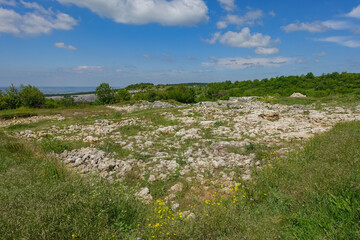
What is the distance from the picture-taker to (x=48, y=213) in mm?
2943

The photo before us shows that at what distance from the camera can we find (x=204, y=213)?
3.77 metres

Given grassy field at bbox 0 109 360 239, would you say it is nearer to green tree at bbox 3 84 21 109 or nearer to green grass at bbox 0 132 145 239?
green grass at bbox 0 132 145 239

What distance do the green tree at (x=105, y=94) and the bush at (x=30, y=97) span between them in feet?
44.9

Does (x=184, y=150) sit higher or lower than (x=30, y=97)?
lower

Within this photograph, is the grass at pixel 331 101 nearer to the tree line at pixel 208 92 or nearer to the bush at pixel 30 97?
the tree line at pixel 208 92

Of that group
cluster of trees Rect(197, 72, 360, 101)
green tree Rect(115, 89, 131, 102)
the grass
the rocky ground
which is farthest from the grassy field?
green tree Rect(115, 89, 131, 102)

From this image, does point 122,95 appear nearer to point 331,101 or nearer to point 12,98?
point 12,98

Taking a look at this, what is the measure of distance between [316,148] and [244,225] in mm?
4874

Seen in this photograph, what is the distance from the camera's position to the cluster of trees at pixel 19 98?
33781mm

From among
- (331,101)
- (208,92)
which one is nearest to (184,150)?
(331,101)

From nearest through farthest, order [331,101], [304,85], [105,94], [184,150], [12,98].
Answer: [184,150] < [331,101] < [12,98] < [105,94] < [304,85]

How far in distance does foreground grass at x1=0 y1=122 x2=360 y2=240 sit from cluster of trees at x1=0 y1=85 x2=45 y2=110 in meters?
39.7

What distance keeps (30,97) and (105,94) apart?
56.4ft

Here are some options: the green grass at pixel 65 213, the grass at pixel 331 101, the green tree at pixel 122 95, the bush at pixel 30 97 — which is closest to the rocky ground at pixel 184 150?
the green grass at pixel 65 213
